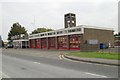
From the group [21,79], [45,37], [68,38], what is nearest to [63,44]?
[68,38]

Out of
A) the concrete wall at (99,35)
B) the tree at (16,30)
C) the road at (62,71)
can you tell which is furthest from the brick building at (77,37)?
the tree at (16,30)

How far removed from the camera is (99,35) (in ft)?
173

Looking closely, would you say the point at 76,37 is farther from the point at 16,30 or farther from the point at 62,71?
the point at 16,30

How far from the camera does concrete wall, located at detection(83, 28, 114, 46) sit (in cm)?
4904

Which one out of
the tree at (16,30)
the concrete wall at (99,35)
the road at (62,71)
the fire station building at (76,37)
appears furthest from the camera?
the tree at (16,30)

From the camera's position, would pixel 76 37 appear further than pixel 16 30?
No

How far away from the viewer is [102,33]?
53375 millimetres

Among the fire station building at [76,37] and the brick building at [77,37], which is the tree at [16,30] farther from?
the brick building at [77,37]

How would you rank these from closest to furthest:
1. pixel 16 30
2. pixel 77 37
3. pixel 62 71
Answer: pixel 62 71 < pixel 77 37 < pixel 16 30

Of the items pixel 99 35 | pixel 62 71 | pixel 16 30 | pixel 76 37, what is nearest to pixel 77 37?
pixel 76 37

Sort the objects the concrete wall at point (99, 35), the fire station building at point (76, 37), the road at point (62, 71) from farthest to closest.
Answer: the concrete wall at point (99, 35)
the fire station building at point (76, 37)
the road at point (62, 71)

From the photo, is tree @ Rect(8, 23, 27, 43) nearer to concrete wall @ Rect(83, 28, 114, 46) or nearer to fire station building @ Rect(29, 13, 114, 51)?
fire station building @ Rect(29, 13, 114, 51)

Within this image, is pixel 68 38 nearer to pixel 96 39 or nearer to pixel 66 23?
pixel 96 39

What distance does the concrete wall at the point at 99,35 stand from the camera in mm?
49041
